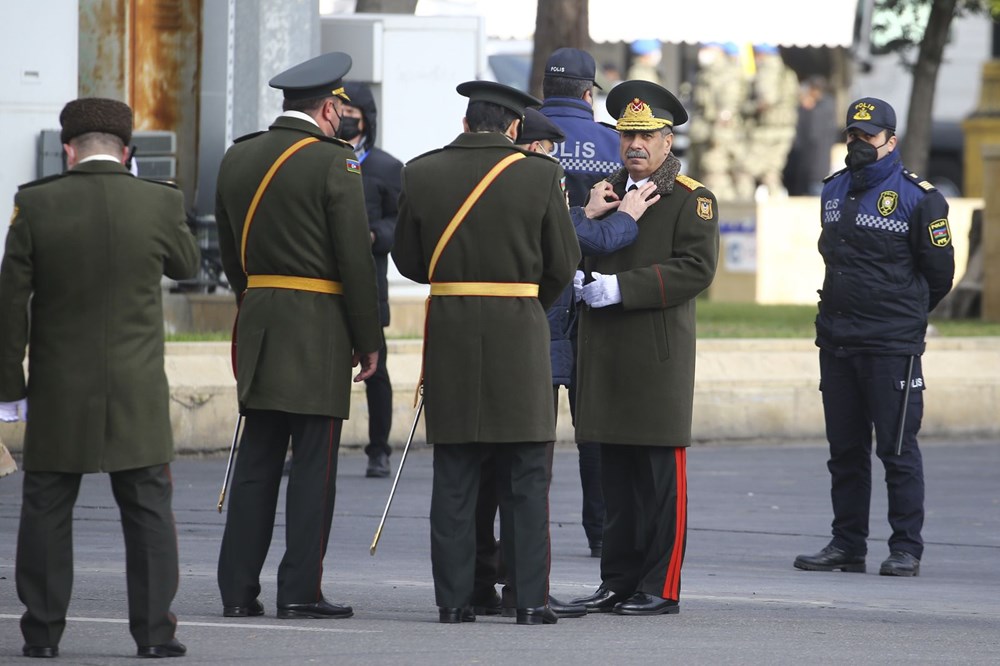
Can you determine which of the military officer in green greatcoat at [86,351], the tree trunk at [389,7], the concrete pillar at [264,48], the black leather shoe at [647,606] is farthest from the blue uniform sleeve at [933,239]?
the tree trunk at [389,7]

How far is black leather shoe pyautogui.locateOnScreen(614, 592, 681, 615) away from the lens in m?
7.69

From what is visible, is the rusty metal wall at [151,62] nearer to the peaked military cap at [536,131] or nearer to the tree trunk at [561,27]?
the tree trunk at [561,27]

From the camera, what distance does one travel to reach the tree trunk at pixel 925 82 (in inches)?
832

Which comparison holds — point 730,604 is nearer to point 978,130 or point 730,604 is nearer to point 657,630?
point 657,630

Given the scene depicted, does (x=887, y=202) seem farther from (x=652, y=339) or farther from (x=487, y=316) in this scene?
(x=487, y=316)

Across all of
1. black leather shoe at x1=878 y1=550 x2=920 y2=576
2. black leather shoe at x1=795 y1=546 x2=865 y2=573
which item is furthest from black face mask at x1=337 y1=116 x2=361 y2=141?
black leather shoe at x1=878 y1=550 x2=920 y2=576

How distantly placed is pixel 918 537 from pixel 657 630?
2294 millimetres

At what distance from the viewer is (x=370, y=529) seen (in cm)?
1005

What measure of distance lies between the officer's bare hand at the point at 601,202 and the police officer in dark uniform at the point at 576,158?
3.00 ft

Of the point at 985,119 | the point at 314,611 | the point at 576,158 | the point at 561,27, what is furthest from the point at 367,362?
the point at 985,119

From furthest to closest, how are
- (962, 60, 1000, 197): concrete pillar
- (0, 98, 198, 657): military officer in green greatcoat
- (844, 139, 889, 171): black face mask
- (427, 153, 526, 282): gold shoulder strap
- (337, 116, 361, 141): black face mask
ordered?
(962, 60, 1000, 197): concrete pillar
(337, 116, 361, 141): black face mask
(844, 139, 889, 171): black face mask
(427, 153, 526, 282): gold shoulder strap
(0, 98, 198, 657): military officer in green greatcoat

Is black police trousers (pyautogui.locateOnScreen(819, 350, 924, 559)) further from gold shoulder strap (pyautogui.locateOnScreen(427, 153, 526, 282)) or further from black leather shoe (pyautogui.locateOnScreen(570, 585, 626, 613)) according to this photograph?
gold shoulder strap (pyautogui.locateOnScreen(427, 153, 526, 282))

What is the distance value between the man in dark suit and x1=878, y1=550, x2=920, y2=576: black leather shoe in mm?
2966

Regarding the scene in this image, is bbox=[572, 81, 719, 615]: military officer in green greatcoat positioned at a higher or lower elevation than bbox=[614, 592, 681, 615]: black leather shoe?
higher
